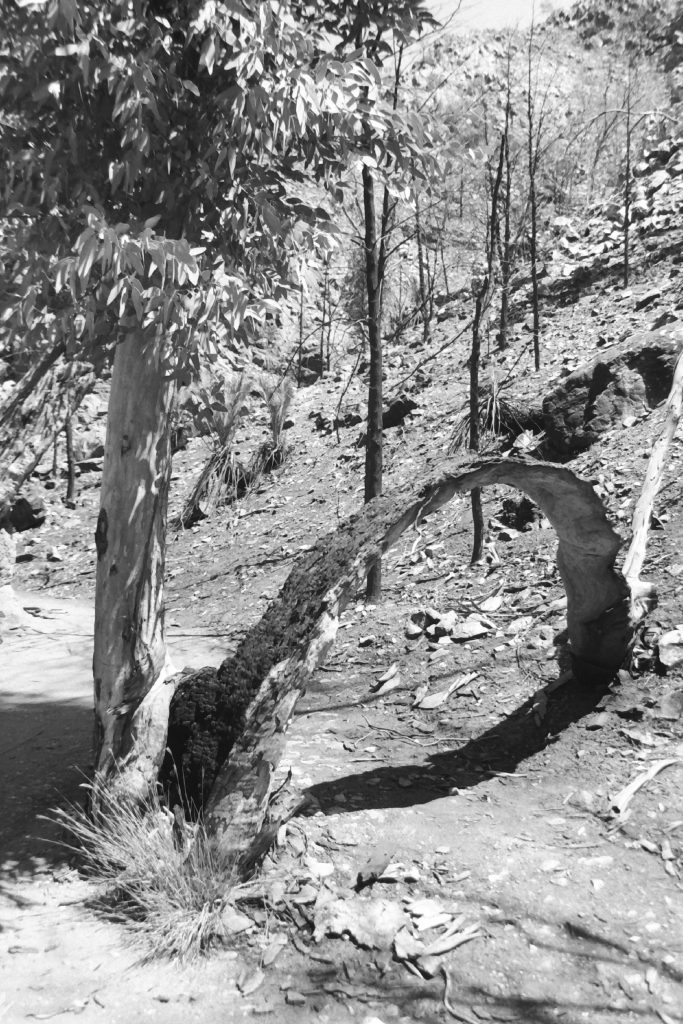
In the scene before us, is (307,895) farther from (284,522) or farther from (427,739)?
(284,522)

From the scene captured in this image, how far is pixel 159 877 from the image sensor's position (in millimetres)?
3850

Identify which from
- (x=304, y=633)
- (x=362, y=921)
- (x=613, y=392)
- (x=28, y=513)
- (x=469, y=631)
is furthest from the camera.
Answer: (x=28, y=513)

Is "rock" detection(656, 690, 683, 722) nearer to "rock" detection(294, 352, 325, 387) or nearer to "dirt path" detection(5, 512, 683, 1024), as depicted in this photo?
"dirt path" detection(5, 512, 683, 1024)

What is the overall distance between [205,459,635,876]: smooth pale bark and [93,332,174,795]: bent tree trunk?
525 millimetres

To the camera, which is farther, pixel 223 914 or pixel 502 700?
pixel 502 700

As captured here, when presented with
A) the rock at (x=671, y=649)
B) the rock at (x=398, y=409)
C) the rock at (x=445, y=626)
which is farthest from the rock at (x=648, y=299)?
the rock at (x=671, y=649)

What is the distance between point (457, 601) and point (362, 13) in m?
4.61

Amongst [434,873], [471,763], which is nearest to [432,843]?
[434,873]

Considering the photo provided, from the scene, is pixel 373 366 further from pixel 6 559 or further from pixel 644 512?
pixel 6 559

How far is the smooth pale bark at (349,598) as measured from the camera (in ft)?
13.1

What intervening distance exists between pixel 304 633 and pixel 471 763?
159 centimetres

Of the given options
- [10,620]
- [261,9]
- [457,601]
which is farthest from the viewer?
[10,620]

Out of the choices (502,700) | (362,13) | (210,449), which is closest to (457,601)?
(502,700)

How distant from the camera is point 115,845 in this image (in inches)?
160
